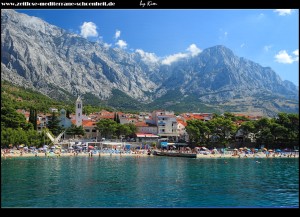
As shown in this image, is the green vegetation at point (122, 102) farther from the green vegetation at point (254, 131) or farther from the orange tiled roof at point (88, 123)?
the green vegetation at point (254, 131)

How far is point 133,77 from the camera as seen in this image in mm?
A: 165000

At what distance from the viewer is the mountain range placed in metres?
111

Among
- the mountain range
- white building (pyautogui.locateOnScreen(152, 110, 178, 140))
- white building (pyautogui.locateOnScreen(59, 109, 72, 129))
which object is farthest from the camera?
the mountain range

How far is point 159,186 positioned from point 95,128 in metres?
41.0

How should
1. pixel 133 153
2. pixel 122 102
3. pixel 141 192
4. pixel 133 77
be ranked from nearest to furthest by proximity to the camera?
pixel 141 192, pixel 133 153, pixel 122 102, pixel 133 77

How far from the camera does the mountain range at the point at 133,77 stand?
11081cm

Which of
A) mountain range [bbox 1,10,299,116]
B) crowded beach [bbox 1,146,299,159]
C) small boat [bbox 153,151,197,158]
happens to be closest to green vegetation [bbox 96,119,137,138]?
crowded beach [bbox 1,146,299,159]

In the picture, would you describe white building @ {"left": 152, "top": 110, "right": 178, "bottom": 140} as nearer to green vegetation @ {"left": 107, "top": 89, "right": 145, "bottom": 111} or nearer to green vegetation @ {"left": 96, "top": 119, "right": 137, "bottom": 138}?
green vegetation @ {"left": 96, "top": 119, "right": 137, "bottom": 138}

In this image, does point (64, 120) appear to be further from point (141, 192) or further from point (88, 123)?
point (141, 192)

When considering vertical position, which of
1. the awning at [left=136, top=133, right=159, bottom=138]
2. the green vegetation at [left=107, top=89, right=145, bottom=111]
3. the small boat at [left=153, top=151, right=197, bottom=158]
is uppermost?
the green vegetation at [left=107, top=89, right=145, bottom=111]

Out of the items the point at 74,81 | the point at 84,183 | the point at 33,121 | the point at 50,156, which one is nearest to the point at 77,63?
the point at 74,81

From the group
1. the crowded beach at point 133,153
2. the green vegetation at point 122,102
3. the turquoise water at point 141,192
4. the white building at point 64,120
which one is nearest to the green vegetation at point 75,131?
the white building at point 64,120

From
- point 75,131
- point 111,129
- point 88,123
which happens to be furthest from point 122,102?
point 75,131

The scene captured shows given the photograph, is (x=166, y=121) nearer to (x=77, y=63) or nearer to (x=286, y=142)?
(x=286, y=142)
